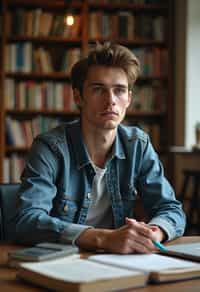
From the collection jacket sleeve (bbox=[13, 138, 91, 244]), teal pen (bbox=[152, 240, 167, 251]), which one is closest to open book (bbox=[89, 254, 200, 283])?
teal pen (bbox=[152, 240, 167, 251])

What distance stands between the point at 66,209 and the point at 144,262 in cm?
65

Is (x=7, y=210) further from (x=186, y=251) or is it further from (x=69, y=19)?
(x=69, y=19)

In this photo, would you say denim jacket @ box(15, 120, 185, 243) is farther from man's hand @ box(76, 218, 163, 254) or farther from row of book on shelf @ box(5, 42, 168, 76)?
row of book on shelf @ box(5, 42, 168, 76)

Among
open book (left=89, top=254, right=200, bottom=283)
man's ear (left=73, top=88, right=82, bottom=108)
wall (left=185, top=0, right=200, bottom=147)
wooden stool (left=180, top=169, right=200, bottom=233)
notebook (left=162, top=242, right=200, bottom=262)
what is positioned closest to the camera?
open book (left=89, top=254, right=200, bottom=283)

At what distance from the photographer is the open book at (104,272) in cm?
99

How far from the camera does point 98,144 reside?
78.2 inches

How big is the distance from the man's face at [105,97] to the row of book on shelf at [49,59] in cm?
344

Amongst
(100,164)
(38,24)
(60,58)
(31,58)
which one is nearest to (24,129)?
(31,58)

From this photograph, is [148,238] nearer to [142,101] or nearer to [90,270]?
[90,270]

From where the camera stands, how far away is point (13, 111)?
5504 millimetres

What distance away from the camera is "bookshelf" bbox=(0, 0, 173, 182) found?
17.8 ft

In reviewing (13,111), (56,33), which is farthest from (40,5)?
(13,111)

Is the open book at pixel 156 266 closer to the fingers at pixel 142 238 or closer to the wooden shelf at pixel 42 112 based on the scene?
the fingers at pixel 142 238

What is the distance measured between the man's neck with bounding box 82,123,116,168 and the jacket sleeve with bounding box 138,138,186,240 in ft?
0.45
